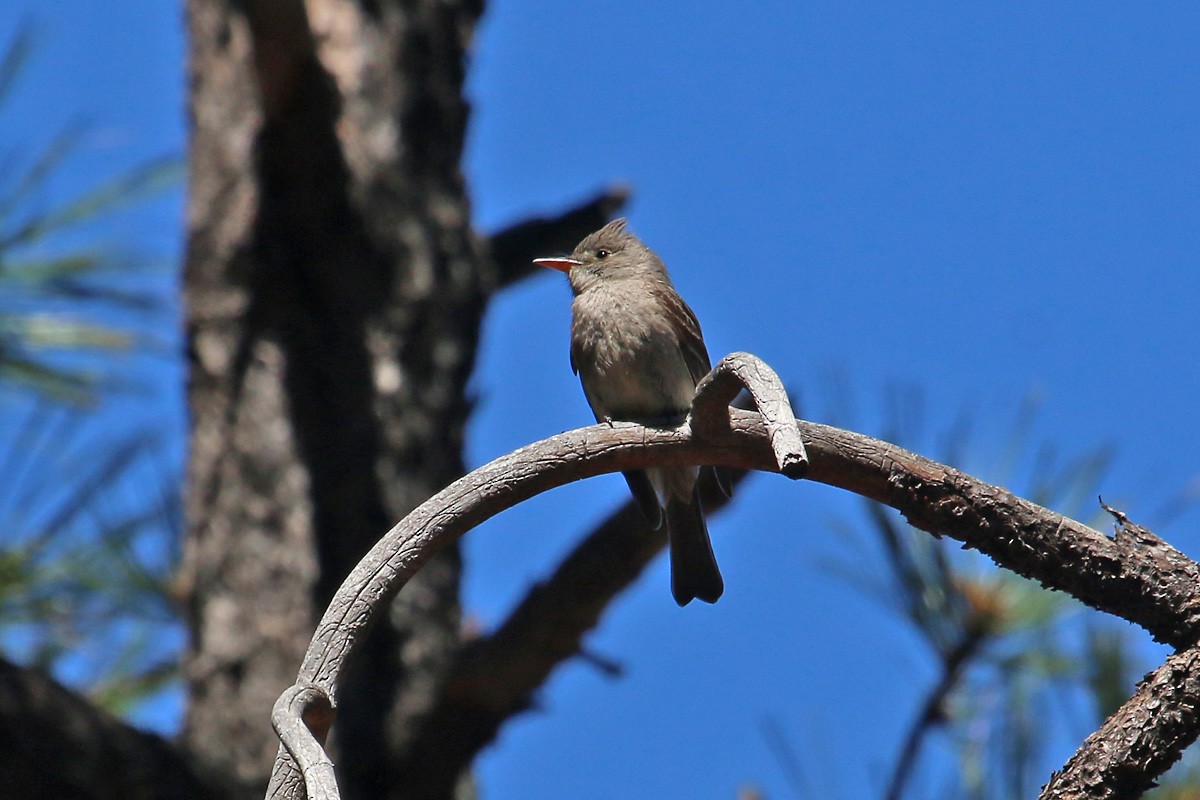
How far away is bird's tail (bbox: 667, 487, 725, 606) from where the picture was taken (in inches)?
148

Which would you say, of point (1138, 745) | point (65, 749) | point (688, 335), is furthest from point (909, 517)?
point (688, 335)

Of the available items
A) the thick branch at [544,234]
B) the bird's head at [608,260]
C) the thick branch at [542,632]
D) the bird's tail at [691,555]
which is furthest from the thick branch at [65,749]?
the thick branch at [544,234]

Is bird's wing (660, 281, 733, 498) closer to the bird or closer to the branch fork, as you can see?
the bird

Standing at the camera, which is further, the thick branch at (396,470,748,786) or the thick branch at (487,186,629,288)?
the thick branch at (487,186,629,288)

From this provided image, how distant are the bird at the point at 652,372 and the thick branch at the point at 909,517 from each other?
55.1 inches

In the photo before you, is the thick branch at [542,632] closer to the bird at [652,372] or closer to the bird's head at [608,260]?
the bird at [652,372]

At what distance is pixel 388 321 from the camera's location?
486 centimetres

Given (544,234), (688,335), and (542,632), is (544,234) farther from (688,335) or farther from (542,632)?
(542,632)

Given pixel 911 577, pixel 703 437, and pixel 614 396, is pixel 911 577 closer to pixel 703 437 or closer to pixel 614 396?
pixel 614 396

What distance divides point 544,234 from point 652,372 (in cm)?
139

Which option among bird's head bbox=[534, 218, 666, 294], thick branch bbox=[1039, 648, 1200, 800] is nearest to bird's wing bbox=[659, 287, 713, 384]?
bird's head bbox=[534, 218, 666, 294]

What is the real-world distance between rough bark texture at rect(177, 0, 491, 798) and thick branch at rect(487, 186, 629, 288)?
0.19m

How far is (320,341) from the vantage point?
15.9ft

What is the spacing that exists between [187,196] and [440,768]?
2363mm
